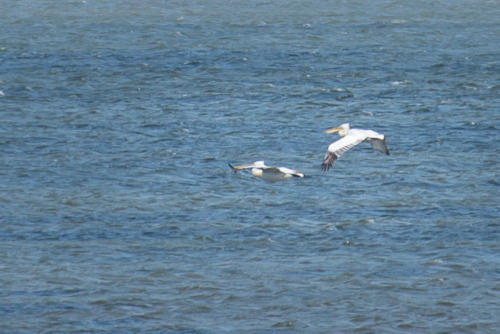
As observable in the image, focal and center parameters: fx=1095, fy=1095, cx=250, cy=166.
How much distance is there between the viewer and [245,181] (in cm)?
4397

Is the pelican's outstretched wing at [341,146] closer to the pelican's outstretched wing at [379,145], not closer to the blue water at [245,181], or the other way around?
the pelican's outstretched wing at [379,145]

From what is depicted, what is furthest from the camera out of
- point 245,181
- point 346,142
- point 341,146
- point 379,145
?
point 245,181

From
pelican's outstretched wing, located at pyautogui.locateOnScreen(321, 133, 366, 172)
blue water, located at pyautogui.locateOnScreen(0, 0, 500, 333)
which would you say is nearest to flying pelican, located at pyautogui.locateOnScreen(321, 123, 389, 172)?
pelican's outstretched wing, located at pyautogui.locateOnScreen(321, 133, 366, 172)

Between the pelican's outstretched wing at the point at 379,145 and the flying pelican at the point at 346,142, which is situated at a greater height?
the flying pelican at the point at 346,142

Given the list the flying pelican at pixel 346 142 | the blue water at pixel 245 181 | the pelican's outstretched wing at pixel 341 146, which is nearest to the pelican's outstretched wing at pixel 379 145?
the flying pelican at pixel 346 142

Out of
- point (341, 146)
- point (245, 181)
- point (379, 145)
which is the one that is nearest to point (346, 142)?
point (341, 146)

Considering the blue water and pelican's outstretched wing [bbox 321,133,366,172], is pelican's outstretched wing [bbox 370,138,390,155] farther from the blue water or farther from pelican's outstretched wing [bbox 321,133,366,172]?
the blue water

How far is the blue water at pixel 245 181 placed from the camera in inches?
1234

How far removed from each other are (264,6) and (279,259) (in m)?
58.3

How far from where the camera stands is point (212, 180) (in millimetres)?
44031

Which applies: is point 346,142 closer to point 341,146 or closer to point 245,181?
point 341,146

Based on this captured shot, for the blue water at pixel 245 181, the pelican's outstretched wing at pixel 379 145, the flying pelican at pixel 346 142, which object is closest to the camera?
the flying pelican at pixel 346 142

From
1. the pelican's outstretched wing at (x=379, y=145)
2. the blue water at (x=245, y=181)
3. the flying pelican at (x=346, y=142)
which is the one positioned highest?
Answer: the flying pelican at (x=346, y=142)

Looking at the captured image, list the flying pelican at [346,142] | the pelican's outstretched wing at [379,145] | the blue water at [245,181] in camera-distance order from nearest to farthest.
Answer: the flying pelican at [346,142] < the blue water at [245,181] < the pelican's outstretched wing at [379,145]
